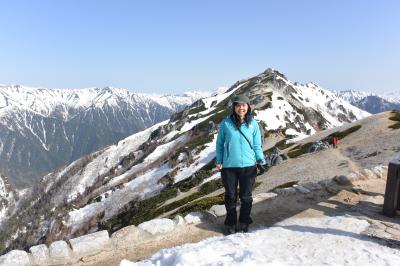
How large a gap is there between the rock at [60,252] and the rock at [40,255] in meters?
0.13

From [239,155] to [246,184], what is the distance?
0.95 meters

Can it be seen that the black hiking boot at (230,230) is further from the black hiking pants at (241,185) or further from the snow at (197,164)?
the snow at (197,164)

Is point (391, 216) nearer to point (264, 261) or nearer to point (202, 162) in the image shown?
point (264, 261)

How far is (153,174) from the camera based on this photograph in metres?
97.7

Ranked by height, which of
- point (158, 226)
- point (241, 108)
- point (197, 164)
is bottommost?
point (197, 164)

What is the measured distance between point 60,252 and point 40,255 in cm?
53

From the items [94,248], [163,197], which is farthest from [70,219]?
[94,248]

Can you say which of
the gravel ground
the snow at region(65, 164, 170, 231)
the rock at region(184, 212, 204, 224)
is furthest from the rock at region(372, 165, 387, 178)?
the snow at region(65, 164, 170, 231)

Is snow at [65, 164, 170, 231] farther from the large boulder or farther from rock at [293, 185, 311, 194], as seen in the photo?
rock at [293, 185, 311, 194]

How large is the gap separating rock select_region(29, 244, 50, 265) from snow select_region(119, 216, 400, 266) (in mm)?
2590

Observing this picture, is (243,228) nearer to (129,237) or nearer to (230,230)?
(230,230)

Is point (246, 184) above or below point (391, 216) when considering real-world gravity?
above

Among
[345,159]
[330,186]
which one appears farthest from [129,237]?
[345,159]

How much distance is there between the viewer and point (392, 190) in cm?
1330
